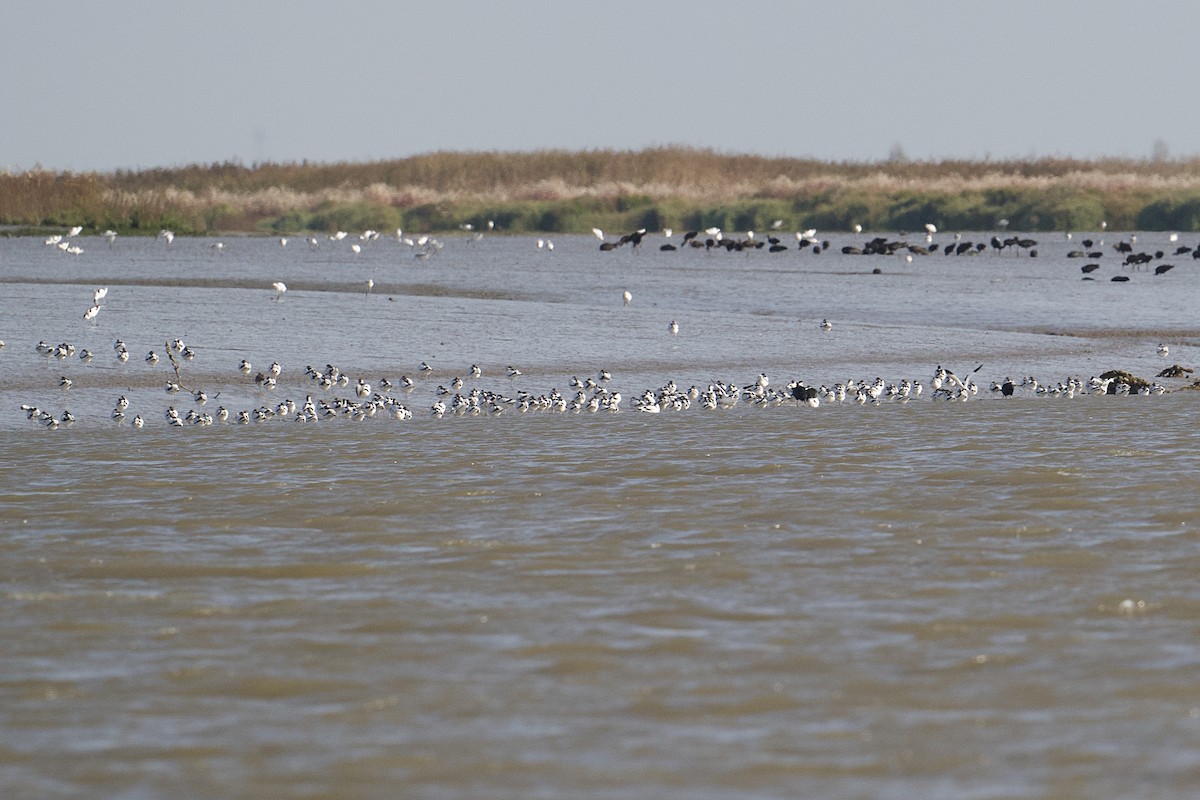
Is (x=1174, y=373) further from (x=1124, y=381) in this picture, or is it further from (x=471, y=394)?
(x=471, y=394)

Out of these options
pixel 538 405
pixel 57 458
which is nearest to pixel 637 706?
pixel 57 458

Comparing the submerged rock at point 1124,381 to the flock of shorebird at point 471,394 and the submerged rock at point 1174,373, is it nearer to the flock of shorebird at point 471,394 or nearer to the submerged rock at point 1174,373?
the flock of shorebird at point 471,394

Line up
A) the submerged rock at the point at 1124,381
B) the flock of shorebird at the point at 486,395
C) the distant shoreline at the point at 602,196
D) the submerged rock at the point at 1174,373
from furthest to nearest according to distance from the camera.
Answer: the distant shoreline at the point at 602,196 → the submerged rock at the point at 1174,373 → the submerged rock at the point at 1124,381 → the flock of shorebird at the point at 486,395

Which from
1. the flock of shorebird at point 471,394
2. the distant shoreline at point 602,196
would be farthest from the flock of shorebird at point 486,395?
the distant shoreline at point 602,196

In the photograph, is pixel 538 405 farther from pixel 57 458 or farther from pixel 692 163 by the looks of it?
pixel 692 163

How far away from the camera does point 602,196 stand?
5444 cm

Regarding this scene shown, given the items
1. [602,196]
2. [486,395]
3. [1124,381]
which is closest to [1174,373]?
[1124,381]

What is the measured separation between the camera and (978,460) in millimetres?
8109

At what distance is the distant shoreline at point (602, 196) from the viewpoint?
151 ft

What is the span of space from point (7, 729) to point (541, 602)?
1.77 m

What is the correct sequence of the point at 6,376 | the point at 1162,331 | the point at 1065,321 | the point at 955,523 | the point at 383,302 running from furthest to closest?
the point at 383,302 < the point at 1065,321 < the point at 1162,331 < the point at 6,376 < the point at 955,523

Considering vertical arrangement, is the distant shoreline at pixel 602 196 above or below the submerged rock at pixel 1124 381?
above

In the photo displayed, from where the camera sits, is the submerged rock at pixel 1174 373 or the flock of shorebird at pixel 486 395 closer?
the flock of shorebird at pixel 486 395

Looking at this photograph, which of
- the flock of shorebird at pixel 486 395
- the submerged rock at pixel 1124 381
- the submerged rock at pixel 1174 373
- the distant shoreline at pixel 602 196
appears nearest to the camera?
the flock of shorebird at pixel 486 395
